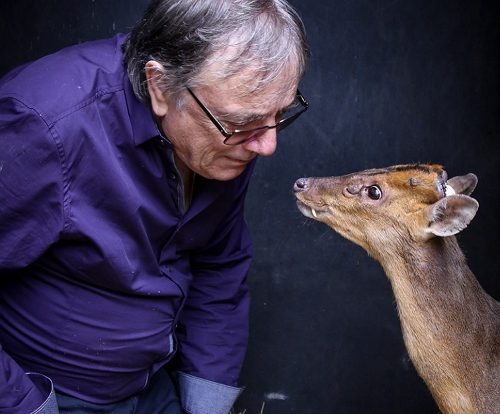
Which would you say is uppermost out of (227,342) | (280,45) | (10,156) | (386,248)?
(280,45)

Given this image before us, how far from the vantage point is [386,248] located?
356cm

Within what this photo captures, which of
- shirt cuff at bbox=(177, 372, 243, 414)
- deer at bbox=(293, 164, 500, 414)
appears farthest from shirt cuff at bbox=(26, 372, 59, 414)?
deer at bbox=(293, 164, 500, 414)

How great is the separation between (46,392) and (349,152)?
229 cm

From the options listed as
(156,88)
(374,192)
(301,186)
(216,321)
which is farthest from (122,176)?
(374,192)

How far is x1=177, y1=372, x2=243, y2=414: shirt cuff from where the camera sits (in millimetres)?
3457

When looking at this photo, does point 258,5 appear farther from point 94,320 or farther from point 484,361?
point 484,361

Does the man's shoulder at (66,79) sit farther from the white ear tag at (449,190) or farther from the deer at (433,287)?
the white ear tag at (449,190)

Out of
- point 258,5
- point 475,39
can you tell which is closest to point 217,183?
point 258,5

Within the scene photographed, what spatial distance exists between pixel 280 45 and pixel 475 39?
2.15 metres

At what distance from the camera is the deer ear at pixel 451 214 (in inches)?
127

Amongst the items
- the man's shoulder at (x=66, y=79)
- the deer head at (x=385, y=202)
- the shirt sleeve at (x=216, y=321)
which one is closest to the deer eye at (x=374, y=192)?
the deer head at (x=385, y=202)

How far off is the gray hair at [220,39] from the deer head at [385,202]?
1.00m

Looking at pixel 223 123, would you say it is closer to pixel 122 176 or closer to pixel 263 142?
pixel 263 142

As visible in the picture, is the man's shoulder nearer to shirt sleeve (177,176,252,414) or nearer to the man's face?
the man's face
